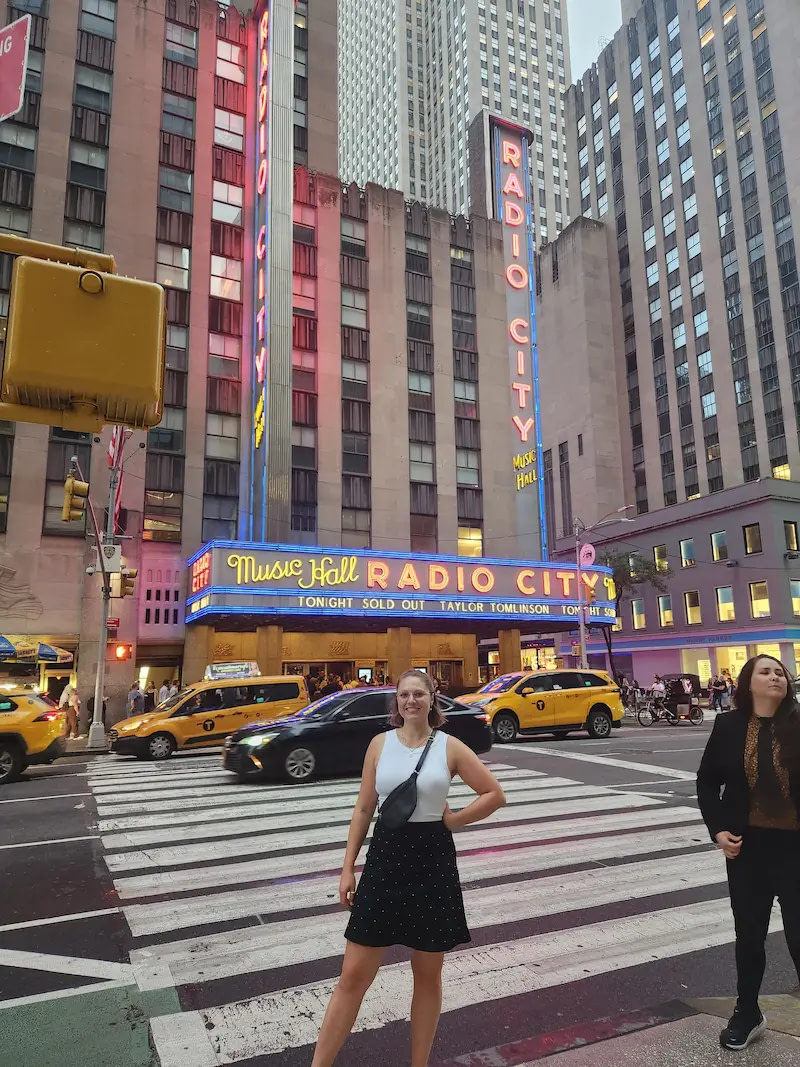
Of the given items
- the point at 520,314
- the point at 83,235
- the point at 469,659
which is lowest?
the point at 469,659

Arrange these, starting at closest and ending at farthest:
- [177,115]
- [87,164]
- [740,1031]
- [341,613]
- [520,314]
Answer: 1. [740,1031]
2. [341,613]
3. [87,164]
4. [177,115]
5. [520,314]

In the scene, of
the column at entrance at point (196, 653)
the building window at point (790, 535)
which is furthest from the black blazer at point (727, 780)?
the building window at point (790, 535)

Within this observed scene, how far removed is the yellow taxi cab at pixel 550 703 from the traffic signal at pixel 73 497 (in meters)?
10.7

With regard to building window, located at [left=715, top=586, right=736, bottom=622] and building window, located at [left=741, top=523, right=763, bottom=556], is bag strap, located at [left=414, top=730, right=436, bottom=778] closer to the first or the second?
building window, located at [left=741, top=523, right=763, bottom=556]

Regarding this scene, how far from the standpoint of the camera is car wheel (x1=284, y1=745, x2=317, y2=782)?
12344mm

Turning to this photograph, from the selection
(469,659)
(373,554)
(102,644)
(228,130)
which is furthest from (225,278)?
(469,659)

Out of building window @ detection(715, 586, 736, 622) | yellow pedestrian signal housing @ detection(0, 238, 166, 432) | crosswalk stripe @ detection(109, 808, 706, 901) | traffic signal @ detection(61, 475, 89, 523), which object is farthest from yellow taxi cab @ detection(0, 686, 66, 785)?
building window @ detection(715, 586, 736, 622)

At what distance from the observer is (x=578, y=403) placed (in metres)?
68.6

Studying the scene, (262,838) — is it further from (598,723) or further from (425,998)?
(598,723)

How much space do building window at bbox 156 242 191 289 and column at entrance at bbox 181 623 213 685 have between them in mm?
16203

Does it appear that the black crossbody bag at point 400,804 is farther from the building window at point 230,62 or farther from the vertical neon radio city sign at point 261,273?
the building window at point 230,62

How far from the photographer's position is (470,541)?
38.5 m

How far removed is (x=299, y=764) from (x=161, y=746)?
6376 mm

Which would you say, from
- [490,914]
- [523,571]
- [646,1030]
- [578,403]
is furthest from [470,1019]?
[578,403]
